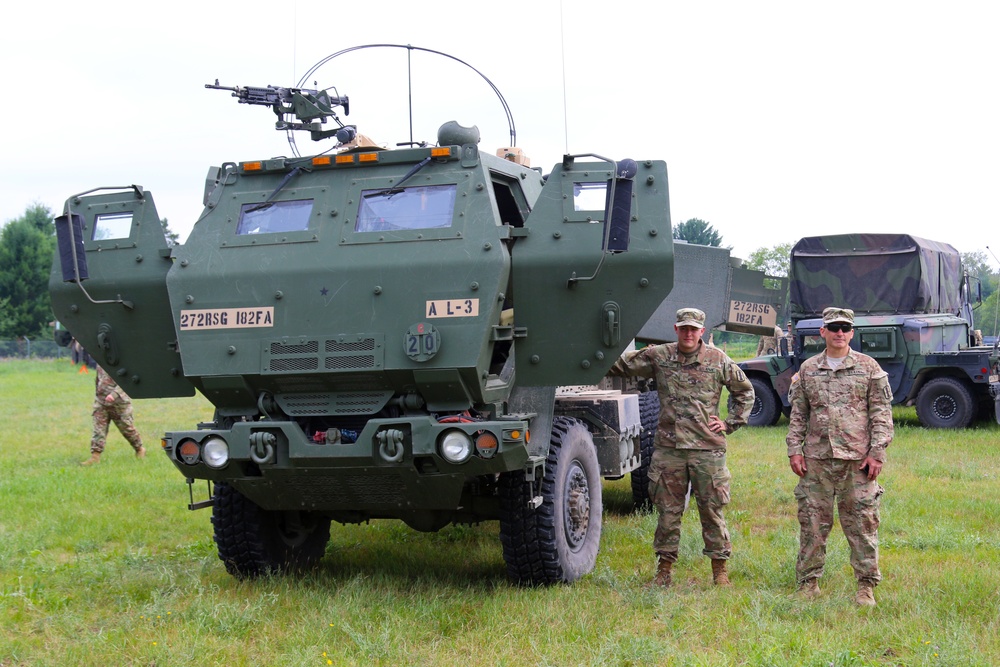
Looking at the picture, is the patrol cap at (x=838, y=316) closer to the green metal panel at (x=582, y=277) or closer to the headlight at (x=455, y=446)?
the green metal panel at (x=582, y=277)

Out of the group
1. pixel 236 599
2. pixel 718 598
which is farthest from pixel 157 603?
pixel 718 598

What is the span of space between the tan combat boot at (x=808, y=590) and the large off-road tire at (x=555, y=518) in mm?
1221

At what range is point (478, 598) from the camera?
600 centimetres

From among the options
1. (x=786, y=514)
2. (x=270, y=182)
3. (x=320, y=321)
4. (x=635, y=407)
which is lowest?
(x=786, y=514)

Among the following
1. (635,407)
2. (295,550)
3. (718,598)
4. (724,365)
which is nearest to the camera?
(718,598)

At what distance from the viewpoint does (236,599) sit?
5.93m

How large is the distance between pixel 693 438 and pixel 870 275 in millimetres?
9814

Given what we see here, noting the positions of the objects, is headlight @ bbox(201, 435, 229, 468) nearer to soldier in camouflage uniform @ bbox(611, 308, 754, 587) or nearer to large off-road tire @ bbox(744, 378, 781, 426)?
soldier in camouflage uniform @ bbox(611, 308, 754, 587)

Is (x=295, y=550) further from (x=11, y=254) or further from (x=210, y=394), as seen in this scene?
(x=11, y=254)

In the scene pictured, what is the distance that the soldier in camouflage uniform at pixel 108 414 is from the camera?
11.8 metres

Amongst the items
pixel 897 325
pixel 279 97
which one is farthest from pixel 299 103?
pixel 897 325

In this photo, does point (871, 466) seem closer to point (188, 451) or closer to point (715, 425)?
point (715, 425)

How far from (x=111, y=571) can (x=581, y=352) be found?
126 inches

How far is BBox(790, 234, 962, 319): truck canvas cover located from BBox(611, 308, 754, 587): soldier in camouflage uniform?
947 cm
